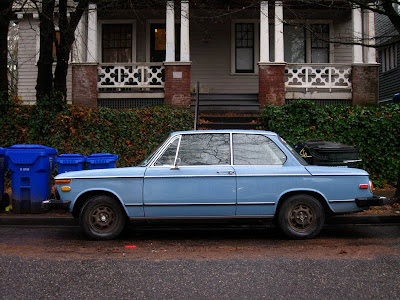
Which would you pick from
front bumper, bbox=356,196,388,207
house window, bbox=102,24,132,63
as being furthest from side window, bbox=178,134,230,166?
house window, bbox=102,24,132,63

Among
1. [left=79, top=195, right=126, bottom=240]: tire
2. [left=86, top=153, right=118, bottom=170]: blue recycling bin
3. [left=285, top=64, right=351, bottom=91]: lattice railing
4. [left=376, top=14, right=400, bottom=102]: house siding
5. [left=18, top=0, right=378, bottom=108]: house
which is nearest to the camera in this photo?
[left=79, top=195, right=126, bottom=240]: tire

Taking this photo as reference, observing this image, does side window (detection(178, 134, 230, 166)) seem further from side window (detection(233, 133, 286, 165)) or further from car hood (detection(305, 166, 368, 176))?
car hood (detection(305, 166, 368, 176))

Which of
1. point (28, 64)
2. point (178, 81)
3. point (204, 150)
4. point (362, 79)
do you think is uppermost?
point (28, 64)

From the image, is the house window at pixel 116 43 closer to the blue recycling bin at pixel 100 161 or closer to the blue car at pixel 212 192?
the blue recycling bin at pixel 100 161

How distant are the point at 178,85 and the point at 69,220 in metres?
7.47

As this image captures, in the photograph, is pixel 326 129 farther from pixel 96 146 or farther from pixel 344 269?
pixel 344 269

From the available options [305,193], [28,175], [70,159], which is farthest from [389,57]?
[28,175]

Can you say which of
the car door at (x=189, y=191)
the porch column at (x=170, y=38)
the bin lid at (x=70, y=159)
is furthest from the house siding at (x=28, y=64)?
the car door at (x=189, y=191)

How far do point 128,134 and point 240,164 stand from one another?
5489 millimetres

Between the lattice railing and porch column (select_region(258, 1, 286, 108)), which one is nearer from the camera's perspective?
porch column (select_region(258, 1, 286, 108))

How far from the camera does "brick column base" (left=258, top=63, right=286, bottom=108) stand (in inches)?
556

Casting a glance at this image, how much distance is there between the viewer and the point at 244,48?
1717cm

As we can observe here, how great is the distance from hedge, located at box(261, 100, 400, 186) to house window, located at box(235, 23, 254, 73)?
612cm

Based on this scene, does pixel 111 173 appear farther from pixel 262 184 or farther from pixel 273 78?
pixel 273 78
